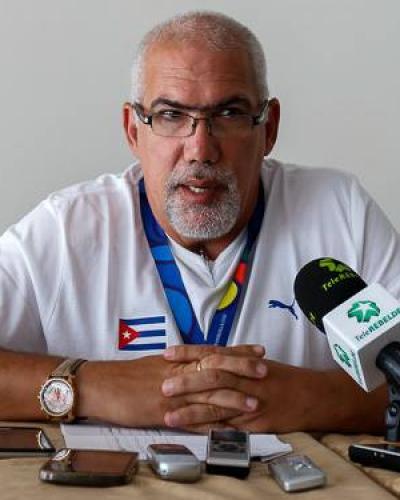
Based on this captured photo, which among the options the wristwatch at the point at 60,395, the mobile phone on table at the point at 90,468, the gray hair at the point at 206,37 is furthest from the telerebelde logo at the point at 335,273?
the gray hair at the point at 206,37

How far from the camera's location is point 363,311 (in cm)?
99

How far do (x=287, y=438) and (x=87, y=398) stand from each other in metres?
0.30

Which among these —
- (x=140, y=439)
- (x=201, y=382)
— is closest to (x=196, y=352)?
(x=201, y=382)

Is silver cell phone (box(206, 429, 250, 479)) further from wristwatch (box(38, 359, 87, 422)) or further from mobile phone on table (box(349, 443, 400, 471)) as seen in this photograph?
wristwatch (box(38, 359, 87, 422))

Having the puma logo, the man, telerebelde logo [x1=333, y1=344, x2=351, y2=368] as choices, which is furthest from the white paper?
the puma logo

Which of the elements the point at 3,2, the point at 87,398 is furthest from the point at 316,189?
the point at 3,2

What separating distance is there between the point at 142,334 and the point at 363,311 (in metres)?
0.67

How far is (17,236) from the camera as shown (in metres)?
1.66

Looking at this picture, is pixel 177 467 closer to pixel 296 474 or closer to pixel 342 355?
pixel 296 474

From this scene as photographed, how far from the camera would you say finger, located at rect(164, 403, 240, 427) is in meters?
1.28

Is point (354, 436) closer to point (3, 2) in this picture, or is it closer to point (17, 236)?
point (17, 236)

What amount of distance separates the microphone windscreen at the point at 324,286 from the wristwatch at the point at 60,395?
1.21ft

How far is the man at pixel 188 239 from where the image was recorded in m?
1.59

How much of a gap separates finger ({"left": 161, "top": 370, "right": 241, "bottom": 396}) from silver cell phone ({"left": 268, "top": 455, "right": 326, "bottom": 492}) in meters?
0.31
